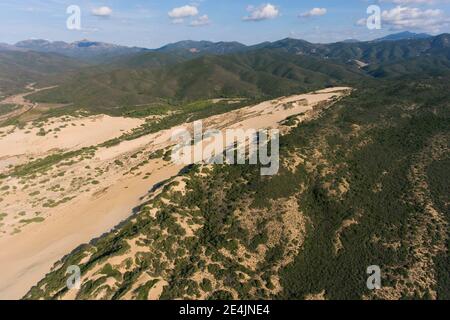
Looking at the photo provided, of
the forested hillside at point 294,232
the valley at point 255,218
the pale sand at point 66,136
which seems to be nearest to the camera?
the forested hillside at point 294,232

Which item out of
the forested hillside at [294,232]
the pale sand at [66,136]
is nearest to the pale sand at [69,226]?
the forested hillside at [294,232]

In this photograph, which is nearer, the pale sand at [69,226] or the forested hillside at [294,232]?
the forested hillside at [294,232]

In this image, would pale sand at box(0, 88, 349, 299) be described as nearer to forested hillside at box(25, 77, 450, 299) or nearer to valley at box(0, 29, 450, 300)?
valley at box(0, 29, 450, 300)

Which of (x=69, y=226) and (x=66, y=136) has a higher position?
(x=66, y=136)

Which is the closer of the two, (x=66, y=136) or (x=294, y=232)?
(x=294, y=232)

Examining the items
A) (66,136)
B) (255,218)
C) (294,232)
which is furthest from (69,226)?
(66,136)

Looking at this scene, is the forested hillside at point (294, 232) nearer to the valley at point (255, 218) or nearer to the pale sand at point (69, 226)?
the valley at point (255, 218)

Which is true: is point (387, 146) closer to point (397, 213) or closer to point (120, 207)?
point (397, 213)

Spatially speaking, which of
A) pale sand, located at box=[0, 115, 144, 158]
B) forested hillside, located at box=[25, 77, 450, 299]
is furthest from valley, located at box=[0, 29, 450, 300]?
pale sand, located at box=[0, 115, 144, 158]

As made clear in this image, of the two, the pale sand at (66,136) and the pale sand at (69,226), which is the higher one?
the pale sand at (66,136)

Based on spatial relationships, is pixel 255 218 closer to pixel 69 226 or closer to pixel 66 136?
pixel 69 226

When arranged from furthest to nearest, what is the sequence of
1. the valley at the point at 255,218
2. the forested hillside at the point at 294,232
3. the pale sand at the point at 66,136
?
the pale sand at the point at 66,136
the valley at the point at 255,218
the forested hillside at the point at 294,232
